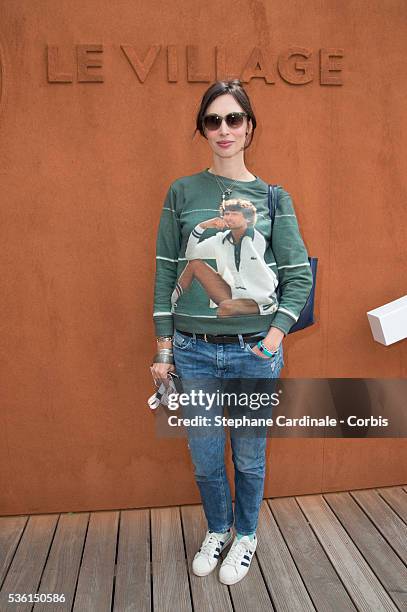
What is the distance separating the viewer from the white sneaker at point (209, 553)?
230cm

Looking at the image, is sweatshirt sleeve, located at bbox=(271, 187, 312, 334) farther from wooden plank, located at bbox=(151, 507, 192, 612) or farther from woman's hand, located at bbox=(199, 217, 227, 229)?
wooden plank, located at bbox=(151, 507, 192, 612)

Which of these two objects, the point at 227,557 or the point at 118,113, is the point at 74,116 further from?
the point at 227,557

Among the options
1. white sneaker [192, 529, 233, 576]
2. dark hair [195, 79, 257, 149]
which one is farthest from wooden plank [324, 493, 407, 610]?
dark hair [195, 79, 257, 149]

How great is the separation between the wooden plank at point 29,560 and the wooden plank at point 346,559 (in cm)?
122

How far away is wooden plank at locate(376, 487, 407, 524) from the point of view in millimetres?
2754

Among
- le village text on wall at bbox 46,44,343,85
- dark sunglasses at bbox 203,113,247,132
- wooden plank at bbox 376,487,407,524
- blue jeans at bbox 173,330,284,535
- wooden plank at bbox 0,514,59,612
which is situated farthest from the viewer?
wooden plank at bbox 376,487,407,524

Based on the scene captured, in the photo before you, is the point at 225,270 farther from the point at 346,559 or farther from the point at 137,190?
the point at 346,559

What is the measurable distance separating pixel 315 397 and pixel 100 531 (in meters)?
1.23

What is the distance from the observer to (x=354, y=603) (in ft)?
6.97

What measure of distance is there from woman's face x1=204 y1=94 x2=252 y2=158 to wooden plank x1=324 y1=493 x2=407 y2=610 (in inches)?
69.2

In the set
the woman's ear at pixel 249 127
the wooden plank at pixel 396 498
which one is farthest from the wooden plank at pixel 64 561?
the woman's ear at pixel 249 127

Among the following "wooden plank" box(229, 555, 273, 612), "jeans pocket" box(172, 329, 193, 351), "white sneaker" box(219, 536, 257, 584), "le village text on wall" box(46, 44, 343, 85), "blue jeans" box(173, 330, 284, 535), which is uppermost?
"le village text on wall" box(46, 44, 343, 85)

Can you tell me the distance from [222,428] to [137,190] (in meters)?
1.12

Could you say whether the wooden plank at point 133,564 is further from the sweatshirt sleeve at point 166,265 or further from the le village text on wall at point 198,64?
the le village text on wall at point 198,64
